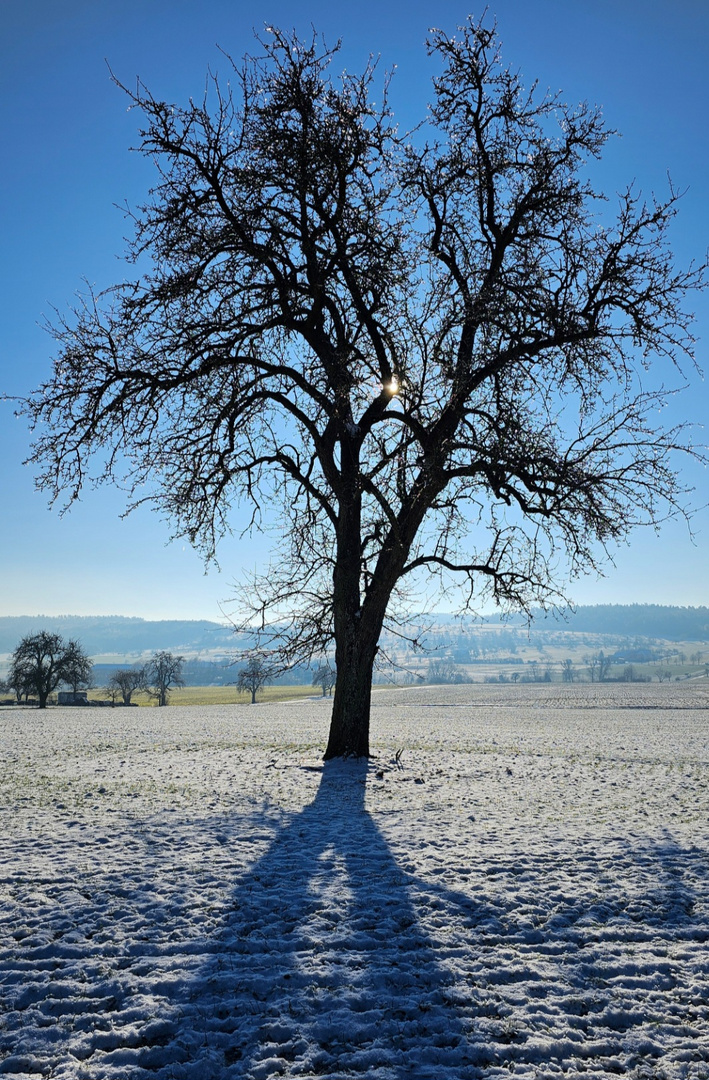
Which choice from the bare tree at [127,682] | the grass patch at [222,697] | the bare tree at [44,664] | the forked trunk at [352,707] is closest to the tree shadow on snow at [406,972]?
the forked trunk at [352,707]

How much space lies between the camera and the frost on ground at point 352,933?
14.0 feet

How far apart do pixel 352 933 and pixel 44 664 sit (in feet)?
220

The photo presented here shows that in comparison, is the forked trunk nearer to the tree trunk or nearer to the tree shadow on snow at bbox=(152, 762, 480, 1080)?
the tree trunk

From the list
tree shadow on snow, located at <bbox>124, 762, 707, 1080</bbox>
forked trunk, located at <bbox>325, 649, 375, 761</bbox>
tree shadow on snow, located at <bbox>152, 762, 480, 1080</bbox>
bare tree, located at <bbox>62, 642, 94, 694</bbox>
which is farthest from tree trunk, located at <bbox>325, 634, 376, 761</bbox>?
bare tree, located at <bbox>62, 642, 94, 694</bbox>

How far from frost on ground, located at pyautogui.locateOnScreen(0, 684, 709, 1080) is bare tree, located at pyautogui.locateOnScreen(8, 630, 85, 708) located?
55.3 metres

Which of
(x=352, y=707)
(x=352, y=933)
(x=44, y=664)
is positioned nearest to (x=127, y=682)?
(x=44, y=664)

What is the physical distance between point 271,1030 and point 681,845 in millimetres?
6920

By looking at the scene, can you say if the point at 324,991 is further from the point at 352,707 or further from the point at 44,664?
the point at 44,664

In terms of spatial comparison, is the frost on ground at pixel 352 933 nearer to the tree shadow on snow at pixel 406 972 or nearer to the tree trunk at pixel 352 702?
the tree shadow on snow at pixel 406 972

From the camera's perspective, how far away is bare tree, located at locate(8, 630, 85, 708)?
6244cm

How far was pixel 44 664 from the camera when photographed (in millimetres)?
64875

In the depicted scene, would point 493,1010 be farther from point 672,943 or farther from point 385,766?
point 385,766

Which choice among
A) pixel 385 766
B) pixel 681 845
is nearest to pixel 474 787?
pixel 385 766

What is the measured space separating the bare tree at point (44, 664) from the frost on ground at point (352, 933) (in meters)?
55.3
